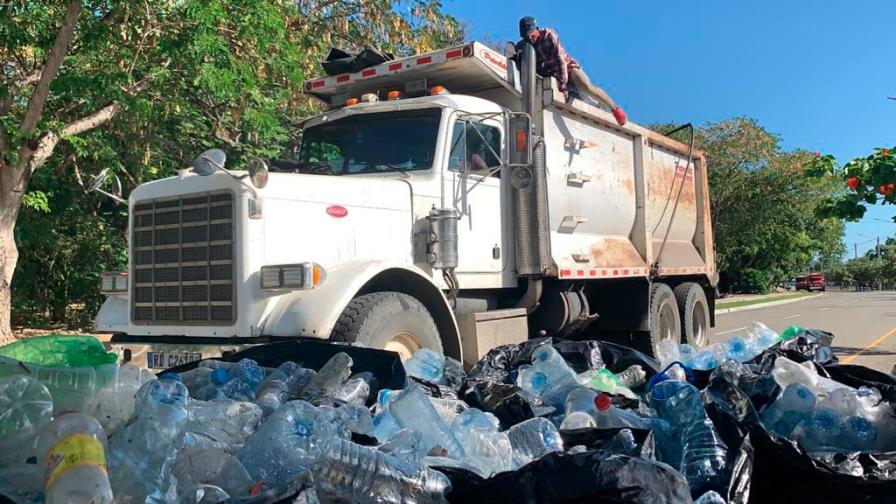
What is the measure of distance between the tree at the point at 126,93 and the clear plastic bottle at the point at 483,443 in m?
5.59

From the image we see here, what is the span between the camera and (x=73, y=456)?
7.54ft

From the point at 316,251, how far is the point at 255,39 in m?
5.32

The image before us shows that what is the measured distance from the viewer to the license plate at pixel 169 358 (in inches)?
184

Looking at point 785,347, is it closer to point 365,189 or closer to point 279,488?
point 365,189

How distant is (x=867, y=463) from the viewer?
275 centimetres

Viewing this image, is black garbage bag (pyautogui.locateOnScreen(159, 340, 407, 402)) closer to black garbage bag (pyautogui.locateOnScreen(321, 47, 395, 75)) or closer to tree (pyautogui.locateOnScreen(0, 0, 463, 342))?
black garbage bag (pyautogui.locateOnScreen(321, 47, 395, 75))

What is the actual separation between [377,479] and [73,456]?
0.97 metres

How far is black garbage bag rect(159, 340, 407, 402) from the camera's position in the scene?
12.8ft

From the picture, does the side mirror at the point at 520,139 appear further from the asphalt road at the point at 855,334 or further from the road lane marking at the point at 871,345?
the road lane marking at the point at 871,345

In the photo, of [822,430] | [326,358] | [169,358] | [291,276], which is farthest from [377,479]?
[169,358]

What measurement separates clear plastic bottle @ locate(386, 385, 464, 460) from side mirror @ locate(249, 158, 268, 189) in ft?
6.18

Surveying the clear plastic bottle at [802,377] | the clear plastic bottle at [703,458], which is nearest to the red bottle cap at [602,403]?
the clear plastic bottle at [703,458]

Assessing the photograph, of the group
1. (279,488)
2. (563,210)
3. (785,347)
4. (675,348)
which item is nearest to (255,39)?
(563,210)

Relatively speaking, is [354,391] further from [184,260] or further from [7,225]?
[7,225]
